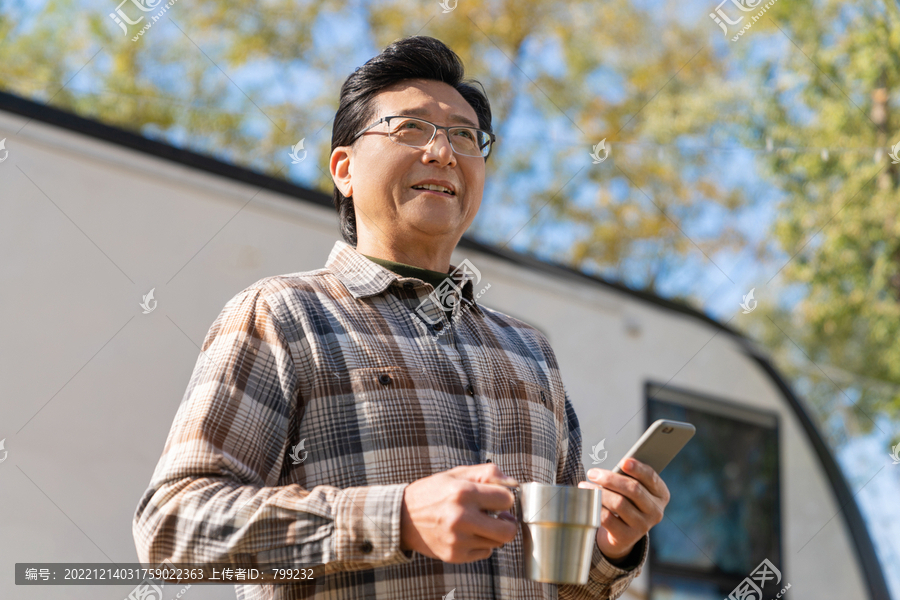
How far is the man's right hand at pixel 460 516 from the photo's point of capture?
0.86m

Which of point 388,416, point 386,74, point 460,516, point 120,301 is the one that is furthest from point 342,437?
point 120,301

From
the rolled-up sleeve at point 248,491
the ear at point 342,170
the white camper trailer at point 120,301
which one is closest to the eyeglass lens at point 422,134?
the ear at point 342,170

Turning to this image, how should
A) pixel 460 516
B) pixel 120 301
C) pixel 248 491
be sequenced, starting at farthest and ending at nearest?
pixel 120 301, pixel 248 491, pixel 460 516

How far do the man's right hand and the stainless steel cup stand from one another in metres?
0.06

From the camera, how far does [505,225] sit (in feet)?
32.6

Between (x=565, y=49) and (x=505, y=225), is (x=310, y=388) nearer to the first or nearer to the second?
(x=505, y=225)

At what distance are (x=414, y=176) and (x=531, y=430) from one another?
18.1 inches

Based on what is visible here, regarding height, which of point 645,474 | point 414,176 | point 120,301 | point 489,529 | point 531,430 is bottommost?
point 489,529

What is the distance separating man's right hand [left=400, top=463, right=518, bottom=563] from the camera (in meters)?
0.86

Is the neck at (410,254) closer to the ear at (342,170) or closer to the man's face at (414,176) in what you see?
the man's face at (414,176)

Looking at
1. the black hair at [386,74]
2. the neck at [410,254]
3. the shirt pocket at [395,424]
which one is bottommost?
the shirt pocket at [395,424]

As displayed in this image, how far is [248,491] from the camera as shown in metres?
0.98

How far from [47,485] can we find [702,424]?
343 centimetres

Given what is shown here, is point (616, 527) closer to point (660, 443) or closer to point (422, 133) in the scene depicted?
point (660, 443)
